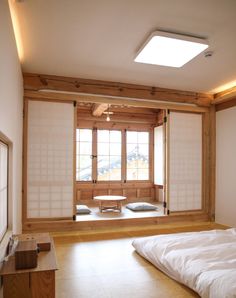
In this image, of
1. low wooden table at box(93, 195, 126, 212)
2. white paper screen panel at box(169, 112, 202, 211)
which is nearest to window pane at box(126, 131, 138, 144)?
low wooden table at box(93, 195, 126, 212)

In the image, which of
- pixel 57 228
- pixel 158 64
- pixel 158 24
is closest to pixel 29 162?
pixel 57 228

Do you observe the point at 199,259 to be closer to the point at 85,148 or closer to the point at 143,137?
the point at 85,148

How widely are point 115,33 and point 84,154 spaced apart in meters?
4.58

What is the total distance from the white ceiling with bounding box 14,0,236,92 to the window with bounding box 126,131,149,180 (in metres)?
3.32

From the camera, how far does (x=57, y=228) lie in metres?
4.25

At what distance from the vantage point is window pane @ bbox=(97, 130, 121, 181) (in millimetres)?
7215

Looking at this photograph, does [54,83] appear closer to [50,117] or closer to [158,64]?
[50,117]

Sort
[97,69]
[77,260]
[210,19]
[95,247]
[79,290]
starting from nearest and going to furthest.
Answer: [79,290] → [210,19] → [77,260] → [95,247] → [97,69]

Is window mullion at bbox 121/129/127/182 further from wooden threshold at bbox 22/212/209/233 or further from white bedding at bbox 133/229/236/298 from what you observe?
white bedding at bbox 133/229/236/298

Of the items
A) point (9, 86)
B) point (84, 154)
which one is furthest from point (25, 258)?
point (84, 154)

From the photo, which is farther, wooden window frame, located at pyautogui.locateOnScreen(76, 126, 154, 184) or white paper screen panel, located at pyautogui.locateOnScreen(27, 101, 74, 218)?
wooden window frame, located at pyautogui.locateOnScreen(76, 126, 154, 184)

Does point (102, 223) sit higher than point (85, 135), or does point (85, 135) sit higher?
point (85, 135)

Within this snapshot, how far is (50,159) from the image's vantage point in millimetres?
4312

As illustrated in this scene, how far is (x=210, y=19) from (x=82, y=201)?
18.2 feet
